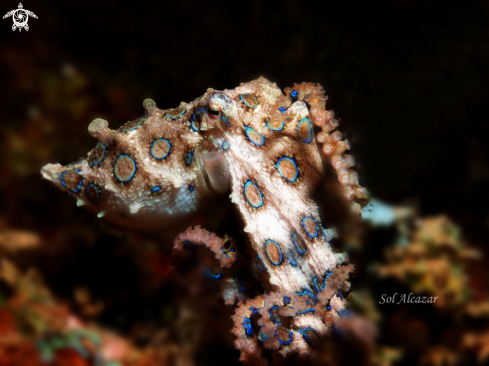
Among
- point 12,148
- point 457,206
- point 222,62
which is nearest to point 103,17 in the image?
point 222,62

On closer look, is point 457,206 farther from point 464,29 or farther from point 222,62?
point 222,62

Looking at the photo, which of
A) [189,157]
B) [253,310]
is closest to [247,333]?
[253,310]

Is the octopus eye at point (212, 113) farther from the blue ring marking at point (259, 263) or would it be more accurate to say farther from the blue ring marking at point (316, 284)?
the blue ring marking at point (316, 284)

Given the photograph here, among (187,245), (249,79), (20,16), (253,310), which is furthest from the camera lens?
(20,16)

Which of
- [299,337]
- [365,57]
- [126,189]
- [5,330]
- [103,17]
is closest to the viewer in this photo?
[299,337]

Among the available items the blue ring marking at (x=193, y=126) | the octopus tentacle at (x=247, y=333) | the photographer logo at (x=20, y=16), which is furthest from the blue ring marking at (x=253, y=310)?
the photographer logo at (x=20, y=16)

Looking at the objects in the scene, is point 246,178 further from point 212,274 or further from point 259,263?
point 212,274
